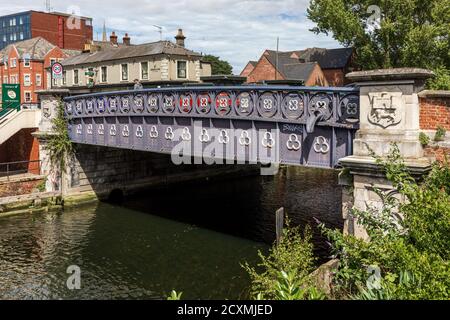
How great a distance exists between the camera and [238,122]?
1550 centimetres

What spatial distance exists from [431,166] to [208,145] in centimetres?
803

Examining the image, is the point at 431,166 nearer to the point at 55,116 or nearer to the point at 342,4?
the point at 55,116

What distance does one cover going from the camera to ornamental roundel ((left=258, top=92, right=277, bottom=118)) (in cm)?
1426

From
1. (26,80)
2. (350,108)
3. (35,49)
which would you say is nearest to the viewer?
(350,108)

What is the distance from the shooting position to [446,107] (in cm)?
1069

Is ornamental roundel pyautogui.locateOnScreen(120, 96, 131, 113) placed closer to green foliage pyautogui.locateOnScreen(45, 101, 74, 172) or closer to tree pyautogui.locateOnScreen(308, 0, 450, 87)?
green foliage pyautogui.locateOnScreen(45, 101, 74, 172)

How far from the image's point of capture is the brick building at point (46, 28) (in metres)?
77.2

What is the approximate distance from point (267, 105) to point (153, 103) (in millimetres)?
6392

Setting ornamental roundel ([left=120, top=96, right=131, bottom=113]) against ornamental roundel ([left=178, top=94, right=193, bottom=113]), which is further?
ornamental roundel ([left=120, top=96, right=131, bottom=113])

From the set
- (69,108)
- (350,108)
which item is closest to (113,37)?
(69,108)

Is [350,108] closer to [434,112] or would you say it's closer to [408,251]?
[434,112]

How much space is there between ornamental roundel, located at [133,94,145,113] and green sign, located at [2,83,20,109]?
35.0 feet

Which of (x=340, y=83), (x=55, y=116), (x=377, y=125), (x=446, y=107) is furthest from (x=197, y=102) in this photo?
(x=340, y=83)

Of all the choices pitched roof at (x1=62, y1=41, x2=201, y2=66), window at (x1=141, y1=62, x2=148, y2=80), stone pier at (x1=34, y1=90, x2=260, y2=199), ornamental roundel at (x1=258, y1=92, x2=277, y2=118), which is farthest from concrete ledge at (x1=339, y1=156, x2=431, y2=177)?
window at (x1=141, y1=62, x2=148, y2=80)
